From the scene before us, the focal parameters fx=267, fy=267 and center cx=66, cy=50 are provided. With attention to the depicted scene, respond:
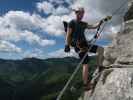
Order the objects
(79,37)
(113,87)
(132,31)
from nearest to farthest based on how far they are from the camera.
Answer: (113,87) → (79,37) → (132,31)

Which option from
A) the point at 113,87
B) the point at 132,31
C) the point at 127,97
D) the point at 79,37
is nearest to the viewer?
the point at 127,97

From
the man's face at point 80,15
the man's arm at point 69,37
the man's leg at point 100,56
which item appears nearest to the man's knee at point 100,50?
the man's leg at point 100,56

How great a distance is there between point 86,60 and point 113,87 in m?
2.75

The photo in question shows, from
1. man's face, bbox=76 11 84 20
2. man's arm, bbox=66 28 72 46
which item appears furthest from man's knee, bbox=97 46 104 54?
man's face, bbox=76 11 84 20

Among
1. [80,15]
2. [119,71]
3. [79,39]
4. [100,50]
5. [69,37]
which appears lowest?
[119,71]

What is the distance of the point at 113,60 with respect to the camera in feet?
61.1

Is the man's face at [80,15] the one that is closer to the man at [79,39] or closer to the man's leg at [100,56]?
the man at [79,39]

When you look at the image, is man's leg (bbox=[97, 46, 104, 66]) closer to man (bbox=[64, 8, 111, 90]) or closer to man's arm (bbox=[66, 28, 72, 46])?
man (bbox=[64, 8, 111, 90])

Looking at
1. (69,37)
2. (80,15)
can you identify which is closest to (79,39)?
(69,37)

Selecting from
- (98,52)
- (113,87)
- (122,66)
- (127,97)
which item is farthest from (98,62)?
(127,97)

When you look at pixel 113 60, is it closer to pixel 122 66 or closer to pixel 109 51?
pixel 109 51

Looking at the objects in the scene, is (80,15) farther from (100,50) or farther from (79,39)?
(100,50)

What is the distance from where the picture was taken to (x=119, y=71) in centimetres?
1540

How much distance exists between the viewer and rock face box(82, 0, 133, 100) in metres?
14.3
